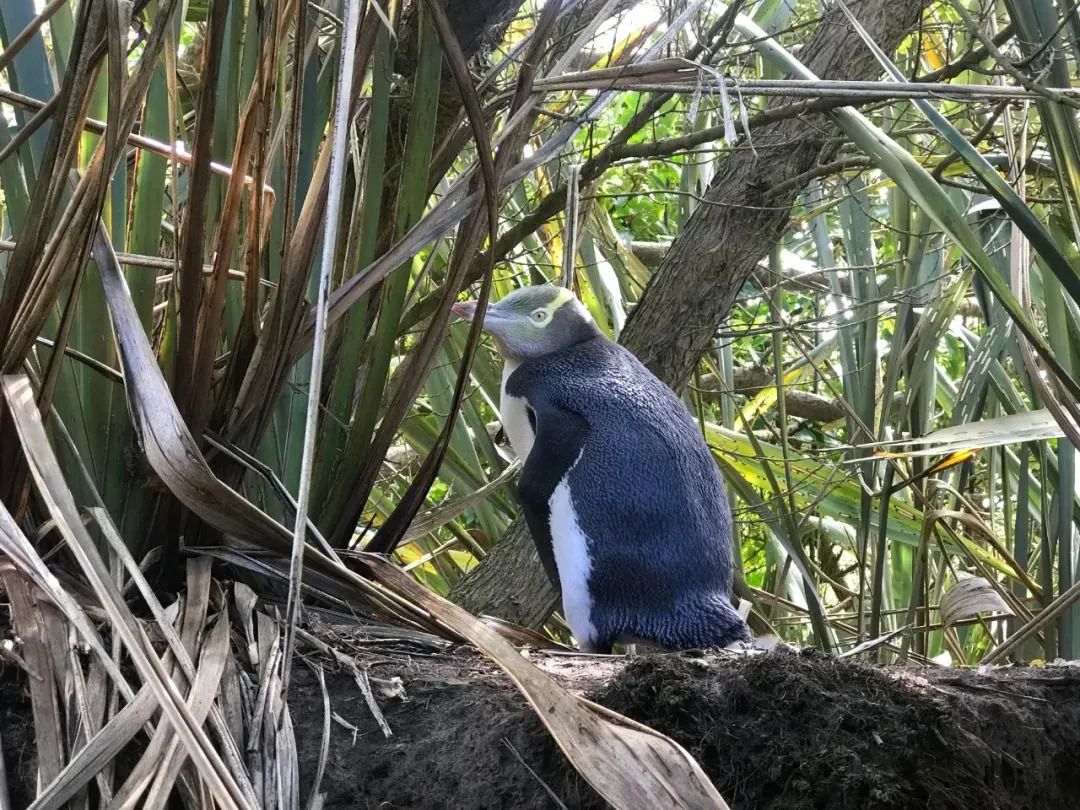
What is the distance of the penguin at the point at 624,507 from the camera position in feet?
4.45

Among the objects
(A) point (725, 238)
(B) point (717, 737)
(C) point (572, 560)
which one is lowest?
(C) point (572, 560)

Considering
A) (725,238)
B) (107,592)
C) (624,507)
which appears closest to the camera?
(107,592)

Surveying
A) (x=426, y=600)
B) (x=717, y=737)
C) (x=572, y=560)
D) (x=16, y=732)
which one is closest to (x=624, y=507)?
(x=572, y=560)

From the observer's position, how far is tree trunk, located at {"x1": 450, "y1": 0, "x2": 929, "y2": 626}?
1657mm

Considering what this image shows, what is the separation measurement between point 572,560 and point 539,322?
1.57 feet

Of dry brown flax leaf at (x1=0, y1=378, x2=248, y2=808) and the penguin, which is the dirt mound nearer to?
dry brown flax leaf at (x1=0, y1=378, x2=248, y2=808)

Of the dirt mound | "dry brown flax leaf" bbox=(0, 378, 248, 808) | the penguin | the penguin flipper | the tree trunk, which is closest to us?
"dry brown flax leaf" bbox=(0, 378, 248, 808)

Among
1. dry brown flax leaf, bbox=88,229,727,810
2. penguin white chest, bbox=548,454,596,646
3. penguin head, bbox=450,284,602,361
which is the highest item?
penguin head, bbox=450,284,602,361

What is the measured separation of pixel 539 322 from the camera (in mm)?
1759

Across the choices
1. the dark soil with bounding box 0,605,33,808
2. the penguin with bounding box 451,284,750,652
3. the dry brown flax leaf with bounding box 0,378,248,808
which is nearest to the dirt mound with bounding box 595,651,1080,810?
the dry brown flax leaf with bounding box 0,378,248,808

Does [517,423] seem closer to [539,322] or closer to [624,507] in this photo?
[539,322]

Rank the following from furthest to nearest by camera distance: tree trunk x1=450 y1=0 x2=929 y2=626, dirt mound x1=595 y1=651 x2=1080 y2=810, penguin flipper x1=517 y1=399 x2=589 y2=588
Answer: tree trunk x1=450 y1=0 x2=929 y2=626, penguin flipper x1=517 y1=399 x2=589 y2=588, dirt mound x1=595 y1=651 x2=1080 y2=810

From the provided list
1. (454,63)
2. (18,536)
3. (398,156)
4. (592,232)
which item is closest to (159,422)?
(18,536)

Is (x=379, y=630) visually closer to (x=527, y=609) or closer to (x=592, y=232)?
(x=527, y=609)
